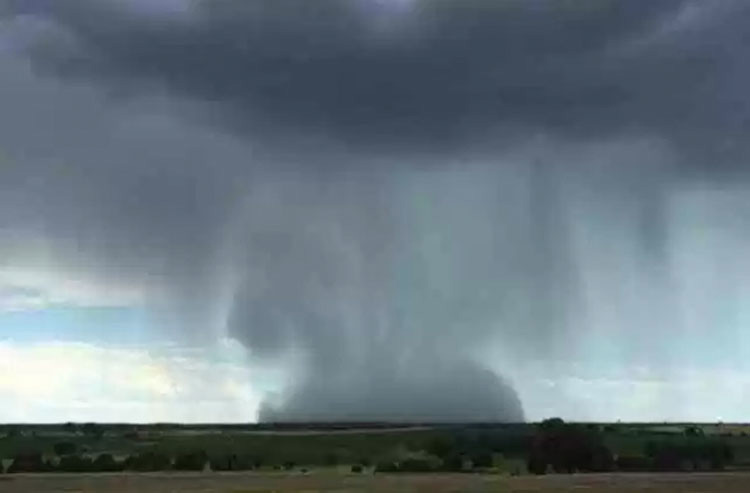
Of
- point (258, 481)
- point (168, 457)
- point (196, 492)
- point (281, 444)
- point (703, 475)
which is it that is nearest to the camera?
point (196, 492)

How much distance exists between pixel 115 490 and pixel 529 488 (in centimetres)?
3329

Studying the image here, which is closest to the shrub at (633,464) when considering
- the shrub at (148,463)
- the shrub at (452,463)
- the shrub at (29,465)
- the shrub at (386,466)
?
the shrub at (452,463)

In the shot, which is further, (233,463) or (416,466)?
(233,463)

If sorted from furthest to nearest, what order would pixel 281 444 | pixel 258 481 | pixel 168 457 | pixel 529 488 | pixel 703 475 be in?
1. pixel 281 444
2. pixel 168 457
3. pixel 703 475
4. pixel 258 481
5. pixel 529 488

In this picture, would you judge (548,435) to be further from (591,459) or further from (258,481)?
(258,481)

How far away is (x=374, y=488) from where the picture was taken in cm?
9269

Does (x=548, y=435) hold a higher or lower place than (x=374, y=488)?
higher

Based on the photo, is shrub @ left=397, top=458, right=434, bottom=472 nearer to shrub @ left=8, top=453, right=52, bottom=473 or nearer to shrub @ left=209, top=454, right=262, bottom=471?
shrub @ left=209, top=454, right=262, bottom=471

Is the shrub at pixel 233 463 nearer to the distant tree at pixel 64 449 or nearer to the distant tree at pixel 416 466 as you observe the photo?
the distant tree at pixel 416 466

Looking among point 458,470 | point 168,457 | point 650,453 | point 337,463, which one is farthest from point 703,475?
point 168,457

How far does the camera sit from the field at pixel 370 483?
91125 millimetres

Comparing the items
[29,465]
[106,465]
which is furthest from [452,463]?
[29,465]

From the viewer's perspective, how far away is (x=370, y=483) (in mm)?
99938

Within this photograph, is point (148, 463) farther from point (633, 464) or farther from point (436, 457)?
point (633, 464)
